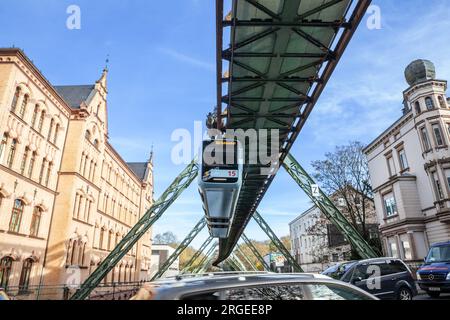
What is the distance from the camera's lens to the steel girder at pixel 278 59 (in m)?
7.84

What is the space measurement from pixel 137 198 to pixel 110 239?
13.1 m

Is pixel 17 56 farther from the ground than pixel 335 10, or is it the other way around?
pixel 17 56

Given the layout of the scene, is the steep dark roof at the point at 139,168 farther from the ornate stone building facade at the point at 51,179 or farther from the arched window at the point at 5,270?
the arched window at the point at 5,270

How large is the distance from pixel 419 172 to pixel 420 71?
33.1ft

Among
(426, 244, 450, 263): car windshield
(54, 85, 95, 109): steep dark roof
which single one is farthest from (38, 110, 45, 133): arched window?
(426, 244, 450, 263): car windshield

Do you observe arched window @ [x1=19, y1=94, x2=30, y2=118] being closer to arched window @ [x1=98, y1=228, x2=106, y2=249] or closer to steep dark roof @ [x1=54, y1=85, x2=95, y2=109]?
steep dark roof @ [x1=54, y1=85, x2=95, y2=109]

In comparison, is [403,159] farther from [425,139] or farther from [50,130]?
[50,130]

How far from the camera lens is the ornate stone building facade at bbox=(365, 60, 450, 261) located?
26.8 m

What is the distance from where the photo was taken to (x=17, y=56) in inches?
813

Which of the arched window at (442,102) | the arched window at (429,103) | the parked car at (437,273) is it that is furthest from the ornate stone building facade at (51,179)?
the arched window at (442,102)

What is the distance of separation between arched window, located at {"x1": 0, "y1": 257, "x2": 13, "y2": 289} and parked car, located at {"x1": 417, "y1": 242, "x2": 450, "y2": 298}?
2359 centimetres

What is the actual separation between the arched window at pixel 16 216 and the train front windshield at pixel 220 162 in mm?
14500
